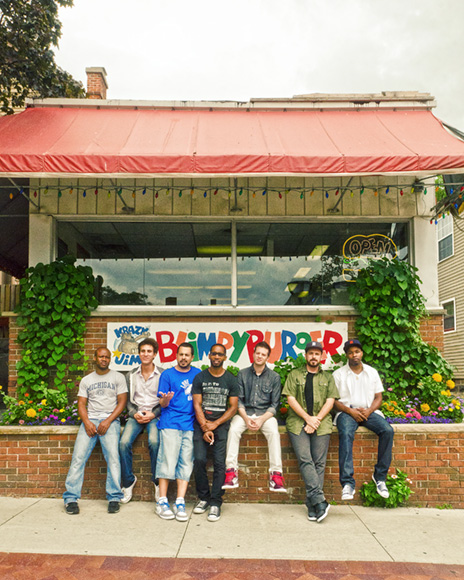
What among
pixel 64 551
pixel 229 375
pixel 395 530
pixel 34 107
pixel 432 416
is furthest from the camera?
pixel 34 107

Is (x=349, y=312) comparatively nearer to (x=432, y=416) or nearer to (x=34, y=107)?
(x=432, y=416)

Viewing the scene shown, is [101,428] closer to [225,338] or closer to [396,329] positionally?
[225,338]

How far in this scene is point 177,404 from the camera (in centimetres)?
573

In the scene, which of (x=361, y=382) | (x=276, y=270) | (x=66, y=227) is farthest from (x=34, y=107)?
(x=361, y=382)

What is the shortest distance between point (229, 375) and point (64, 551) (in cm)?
236

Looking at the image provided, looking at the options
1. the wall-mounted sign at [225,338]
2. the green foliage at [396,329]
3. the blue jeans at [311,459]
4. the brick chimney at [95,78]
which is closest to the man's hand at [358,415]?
the blue jeans at [311,459]

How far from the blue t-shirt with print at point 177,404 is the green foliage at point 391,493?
209 cm

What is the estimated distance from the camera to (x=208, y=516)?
5.32m

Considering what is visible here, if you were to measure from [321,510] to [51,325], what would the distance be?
14.0ft

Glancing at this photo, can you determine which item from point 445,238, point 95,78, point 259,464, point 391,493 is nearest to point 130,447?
point 259,464

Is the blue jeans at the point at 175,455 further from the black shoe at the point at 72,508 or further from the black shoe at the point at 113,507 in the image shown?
the black shoe at the point at 72,508

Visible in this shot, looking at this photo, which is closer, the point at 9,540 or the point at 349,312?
the point at 9,540

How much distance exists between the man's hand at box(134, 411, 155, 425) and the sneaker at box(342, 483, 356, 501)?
2.22 m

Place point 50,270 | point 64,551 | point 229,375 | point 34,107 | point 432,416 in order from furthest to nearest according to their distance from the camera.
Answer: point 34,107, point 50,270, point 432,416, point 229,375, point 64,551
